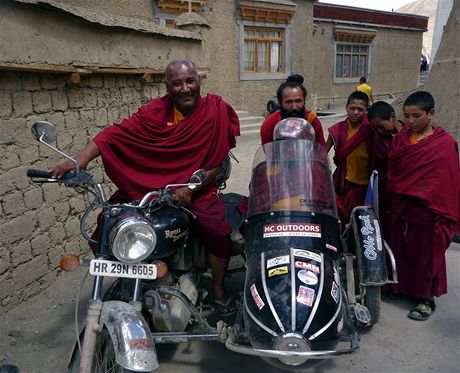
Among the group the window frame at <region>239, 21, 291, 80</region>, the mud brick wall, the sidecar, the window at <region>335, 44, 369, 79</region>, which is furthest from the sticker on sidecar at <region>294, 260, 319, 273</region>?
→ the window at <region>335, 44, 369, 79</region>

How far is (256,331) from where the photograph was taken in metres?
1.99

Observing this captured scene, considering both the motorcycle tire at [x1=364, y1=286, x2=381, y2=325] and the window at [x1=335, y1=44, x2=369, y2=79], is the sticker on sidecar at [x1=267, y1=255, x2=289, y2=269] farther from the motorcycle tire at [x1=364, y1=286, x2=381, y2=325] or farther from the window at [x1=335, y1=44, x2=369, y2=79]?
the window at [x1=335, y1=44, x2=369, y2=79]

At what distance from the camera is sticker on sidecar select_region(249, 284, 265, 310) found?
203 cm

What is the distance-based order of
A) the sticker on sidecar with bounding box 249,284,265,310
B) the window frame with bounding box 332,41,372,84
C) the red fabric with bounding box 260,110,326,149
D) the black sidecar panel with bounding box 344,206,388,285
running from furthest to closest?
the window frame with bounding box 332,41,372,84 → the red fabric with bounding box 260,110,326,149 → the black sidecar panel with bounding box 344,206,388,285 → the sticker on sidecar with bounding box 249,284,265,310

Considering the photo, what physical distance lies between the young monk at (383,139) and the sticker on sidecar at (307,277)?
6.02 ft

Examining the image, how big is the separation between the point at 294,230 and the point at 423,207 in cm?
153

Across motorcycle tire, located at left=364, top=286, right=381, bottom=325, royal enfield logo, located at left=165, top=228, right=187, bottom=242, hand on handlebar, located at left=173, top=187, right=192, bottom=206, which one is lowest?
motorcycle tire, located at left=364, top=286, right=381, bottom=325

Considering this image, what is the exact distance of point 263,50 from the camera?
14.9 m

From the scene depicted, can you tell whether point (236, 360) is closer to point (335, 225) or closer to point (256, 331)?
point (256, 331)

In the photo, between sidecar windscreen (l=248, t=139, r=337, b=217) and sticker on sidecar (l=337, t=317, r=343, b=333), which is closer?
sticker on sidecar (l=337, t=317, r=343, b=333)

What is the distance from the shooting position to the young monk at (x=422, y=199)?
3176mm

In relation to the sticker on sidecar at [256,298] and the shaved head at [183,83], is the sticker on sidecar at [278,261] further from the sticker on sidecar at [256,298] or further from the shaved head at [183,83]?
the shaved head at [183,83]

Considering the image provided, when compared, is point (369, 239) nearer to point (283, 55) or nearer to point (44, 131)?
point (44, 131)

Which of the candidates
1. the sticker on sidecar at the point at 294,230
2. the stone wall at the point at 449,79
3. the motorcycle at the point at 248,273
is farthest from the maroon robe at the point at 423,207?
the stone wall at the point at 449,79
